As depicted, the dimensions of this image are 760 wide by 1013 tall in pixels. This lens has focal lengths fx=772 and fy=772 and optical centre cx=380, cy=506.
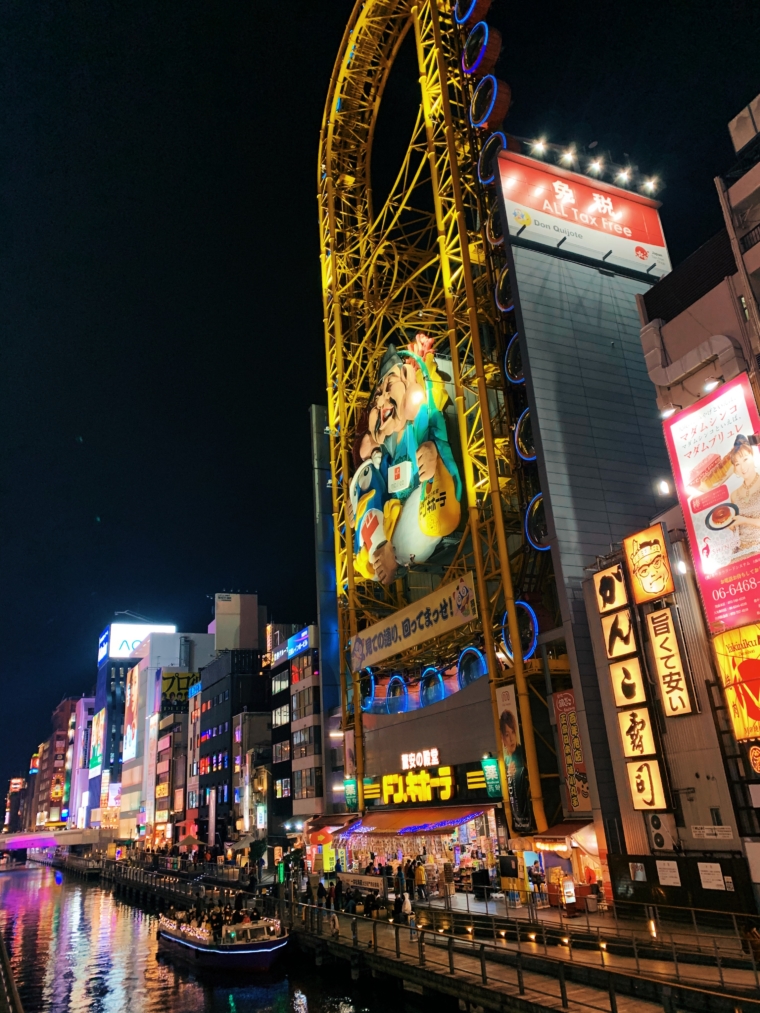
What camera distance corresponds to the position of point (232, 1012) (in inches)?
1101

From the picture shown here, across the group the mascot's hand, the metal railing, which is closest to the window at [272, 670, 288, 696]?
the mascot's hand

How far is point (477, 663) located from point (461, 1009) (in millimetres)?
20712

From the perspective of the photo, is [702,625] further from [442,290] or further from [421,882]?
[442,290]

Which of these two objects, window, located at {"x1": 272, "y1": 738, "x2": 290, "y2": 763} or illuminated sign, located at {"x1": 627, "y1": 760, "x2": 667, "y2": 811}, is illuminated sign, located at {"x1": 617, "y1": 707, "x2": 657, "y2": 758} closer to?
illuminated sign, located at {"x1": 627, "y1": 760, "x2": 667, "y2": 811}

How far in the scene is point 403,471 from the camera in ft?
159

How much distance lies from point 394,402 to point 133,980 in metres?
34.6

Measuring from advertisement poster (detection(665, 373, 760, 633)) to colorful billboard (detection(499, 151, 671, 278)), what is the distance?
18.4 meters

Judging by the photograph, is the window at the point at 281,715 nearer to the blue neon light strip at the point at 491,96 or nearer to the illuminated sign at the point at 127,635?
the blue neon light strip at the point at 491,96

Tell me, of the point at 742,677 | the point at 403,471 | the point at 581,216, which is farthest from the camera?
the point at 403,471

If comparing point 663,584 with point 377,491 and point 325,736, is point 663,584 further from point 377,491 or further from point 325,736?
point 325,736

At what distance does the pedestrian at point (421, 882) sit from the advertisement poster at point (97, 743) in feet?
512

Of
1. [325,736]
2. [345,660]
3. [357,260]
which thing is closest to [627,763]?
[345,660]

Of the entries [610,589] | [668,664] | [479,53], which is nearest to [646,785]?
[668,664]

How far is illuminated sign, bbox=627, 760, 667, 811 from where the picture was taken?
2623cm
